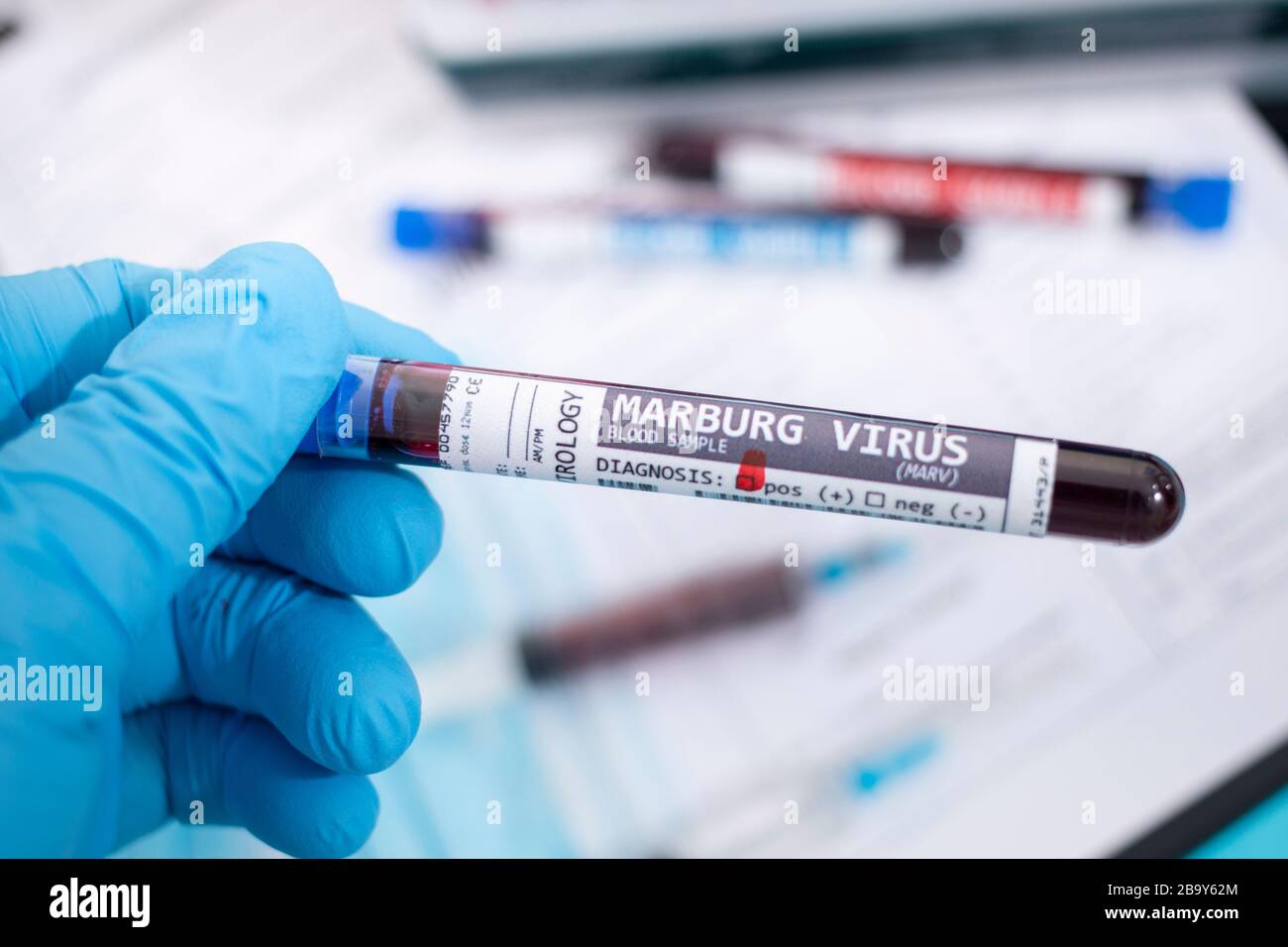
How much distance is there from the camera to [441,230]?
3.16 ft

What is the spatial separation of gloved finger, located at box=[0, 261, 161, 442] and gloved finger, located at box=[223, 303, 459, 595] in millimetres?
163

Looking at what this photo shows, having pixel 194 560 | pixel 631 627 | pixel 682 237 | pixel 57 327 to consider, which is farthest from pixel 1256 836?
pixel 57 327

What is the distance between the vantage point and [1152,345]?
3.03 ft

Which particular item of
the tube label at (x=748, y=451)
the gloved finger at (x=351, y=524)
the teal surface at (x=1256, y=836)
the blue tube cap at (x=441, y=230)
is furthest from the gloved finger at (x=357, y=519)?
the teal surface at (x=1256, y=836)

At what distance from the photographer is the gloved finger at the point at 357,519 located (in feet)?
2.19

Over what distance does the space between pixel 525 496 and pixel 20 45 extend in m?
0.79

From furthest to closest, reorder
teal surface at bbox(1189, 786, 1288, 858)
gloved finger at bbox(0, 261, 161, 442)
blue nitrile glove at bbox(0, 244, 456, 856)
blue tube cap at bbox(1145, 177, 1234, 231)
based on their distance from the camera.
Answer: blue tube cap at bbox(1145, 177, 1234, 231) → teal surface at bbox(1189, 786, 1288, 858) → gloved finger at bbox(0, 261, 161, 442) → blue nitrile glove at bbox(0, 244, 456, 856)

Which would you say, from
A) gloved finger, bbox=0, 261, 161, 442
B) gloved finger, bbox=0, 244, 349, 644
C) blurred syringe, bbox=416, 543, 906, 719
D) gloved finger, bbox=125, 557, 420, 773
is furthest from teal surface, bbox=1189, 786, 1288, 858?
gloved finger, bbox=0, 261, 161, 442

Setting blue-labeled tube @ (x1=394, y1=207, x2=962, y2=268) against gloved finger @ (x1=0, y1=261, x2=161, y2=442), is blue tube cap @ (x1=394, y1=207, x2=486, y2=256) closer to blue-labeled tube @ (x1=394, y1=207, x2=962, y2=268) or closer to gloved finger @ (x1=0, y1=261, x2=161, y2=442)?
blue-labeled tube @ (x1=394, y1=207, x2=962, y2=268)

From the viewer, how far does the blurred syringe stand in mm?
845
